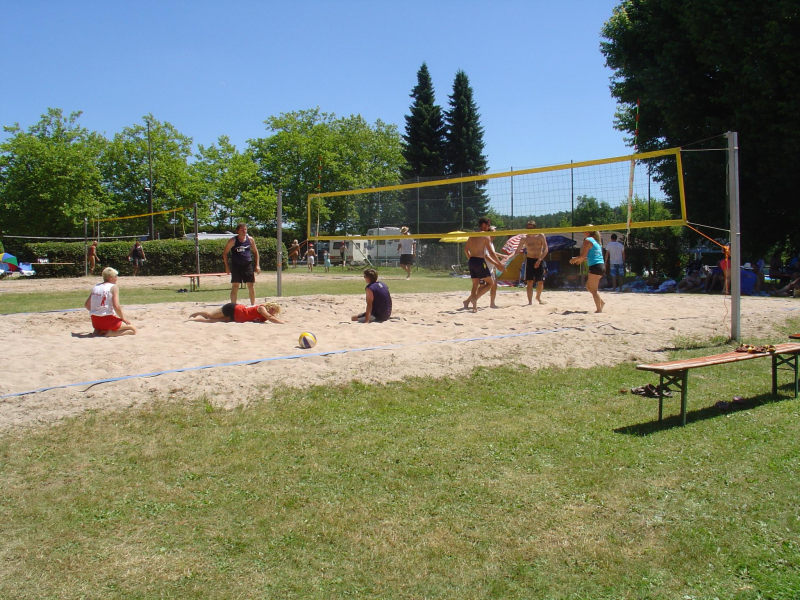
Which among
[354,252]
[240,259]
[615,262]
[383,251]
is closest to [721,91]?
[615,262]

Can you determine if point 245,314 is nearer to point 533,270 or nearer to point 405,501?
point 533,270

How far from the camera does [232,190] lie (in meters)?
46.3

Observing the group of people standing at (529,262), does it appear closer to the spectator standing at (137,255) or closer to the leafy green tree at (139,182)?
the spectator standing at (137,255)

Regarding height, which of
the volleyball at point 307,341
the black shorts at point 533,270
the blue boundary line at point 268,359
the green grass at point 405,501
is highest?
the black shorts at point 533,270

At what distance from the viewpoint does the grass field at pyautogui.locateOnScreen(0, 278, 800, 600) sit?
2.54m

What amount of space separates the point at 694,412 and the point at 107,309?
6408 mm

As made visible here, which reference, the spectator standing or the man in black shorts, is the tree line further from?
the man in black shorts

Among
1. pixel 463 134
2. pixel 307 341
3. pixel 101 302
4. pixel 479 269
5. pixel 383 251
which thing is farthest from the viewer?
pixel 463 134

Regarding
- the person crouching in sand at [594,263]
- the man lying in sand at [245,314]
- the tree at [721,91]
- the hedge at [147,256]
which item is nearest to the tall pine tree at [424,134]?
the hedge at [147,256]

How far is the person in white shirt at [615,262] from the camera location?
53.6ft

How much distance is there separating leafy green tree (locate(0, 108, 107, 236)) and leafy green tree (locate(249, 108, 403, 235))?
40.2ft

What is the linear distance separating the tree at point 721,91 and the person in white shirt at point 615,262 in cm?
310

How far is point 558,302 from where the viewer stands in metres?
11.6

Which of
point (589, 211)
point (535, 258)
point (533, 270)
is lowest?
point (533, 270)
